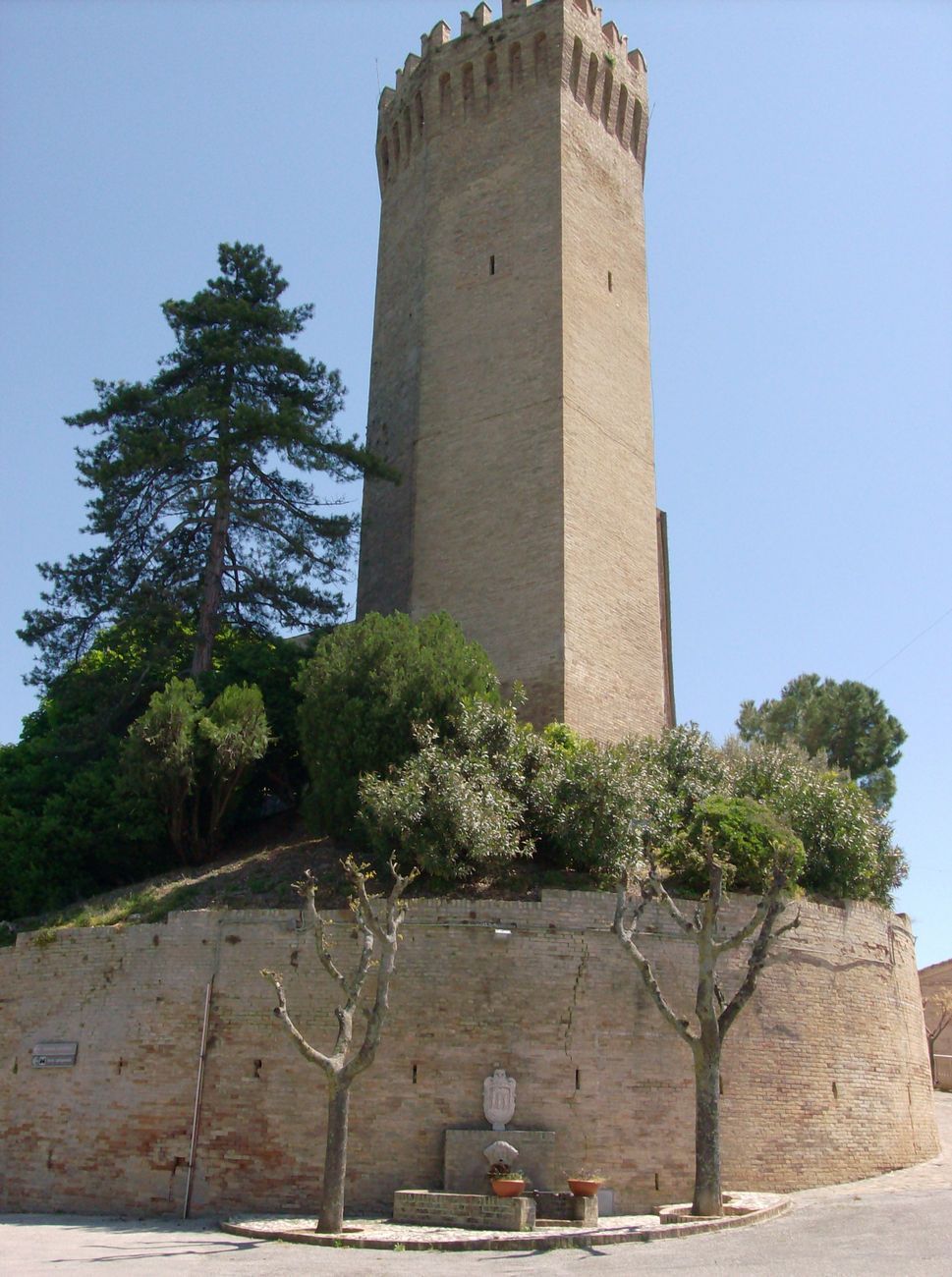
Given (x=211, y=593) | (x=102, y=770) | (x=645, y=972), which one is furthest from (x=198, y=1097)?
(x=211, y=593)

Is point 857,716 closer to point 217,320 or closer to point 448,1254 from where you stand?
point 217,320

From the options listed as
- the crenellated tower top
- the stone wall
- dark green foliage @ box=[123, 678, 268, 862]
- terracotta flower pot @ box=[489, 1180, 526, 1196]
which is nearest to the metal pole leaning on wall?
the stone wall

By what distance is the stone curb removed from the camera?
9250 mm

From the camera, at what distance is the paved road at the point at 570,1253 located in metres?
7.98

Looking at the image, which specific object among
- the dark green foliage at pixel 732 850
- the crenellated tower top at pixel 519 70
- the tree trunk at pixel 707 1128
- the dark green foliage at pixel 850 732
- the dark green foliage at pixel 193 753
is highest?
the crenellated tower top at pixel 519 70

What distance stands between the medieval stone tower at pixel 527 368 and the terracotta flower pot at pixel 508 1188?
7.76 m

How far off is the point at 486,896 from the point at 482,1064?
6.09ft

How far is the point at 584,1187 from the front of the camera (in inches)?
411

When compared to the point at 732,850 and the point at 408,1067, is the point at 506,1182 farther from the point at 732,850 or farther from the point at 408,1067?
the point at 732,850

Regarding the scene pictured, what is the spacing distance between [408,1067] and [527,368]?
11959mm

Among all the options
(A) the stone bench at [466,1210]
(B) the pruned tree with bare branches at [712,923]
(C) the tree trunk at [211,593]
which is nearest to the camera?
(A) the stone bench at [466,1210]

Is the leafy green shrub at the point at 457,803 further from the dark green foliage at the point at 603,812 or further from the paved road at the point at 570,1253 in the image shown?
the paved road at the point at 570,1253

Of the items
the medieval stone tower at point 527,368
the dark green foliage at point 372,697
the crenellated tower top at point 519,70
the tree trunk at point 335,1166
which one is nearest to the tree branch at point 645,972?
the tree trunk at point 335,1166

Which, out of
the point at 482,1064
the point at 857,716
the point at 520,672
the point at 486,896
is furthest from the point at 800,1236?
the point at 857,716
